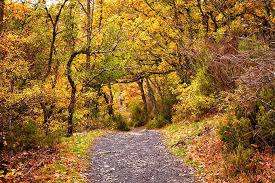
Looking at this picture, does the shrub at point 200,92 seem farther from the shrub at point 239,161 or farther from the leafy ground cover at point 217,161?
the shrub at point 239,161

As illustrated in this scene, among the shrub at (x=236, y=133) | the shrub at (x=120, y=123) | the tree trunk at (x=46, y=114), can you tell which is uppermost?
the tree trunk at (x=46, y=114)

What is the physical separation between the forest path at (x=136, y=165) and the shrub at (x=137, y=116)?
42.9ft

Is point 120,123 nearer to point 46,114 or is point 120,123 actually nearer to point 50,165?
point 46,114

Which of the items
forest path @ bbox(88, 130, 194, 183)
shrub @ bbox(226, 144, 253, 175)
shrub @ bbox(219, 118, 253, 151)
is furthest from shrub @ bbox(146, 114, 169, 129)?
shrub @ bbox(226, 144, 253, 175)

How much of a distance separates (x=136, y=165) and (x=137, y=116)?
17947 mm

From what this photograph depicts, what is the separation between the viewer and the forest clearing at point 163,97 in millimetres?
9328

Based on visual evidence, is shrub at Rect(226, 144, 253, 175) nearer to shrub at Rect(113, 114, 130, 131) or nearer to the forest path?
the forest path

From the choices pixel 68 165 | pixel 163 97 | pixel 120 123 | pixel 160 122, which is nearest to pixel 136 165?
pixel 68 165

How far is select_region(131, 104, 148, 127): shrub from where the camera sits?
92.8ft

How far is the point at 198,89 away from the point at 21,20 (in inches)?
364

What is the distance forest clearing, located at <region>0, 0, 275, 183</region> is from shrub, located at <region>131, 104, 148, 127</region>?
3.04 metres

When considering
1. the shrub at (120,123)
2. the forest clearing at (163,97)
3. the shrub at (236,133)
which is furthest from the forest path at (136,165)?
the shrub at (120,123)

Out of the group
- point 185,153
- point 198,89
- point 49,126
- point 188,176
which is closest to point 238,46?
point 198,89

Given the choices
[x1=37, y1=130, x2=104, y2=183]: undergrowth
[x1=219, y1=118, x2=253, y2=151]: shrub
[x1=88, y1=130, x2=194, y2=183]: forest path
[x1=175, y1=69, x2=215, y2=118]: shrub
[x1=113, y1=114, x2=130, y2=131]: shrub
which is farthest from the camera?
[x1=113, y1=114, x2=130, y2=131]: shrub
